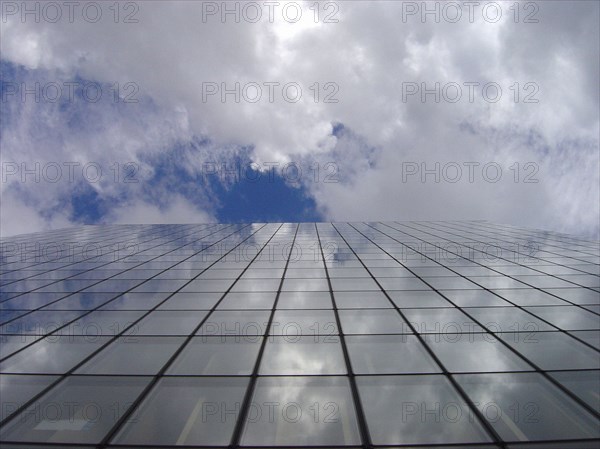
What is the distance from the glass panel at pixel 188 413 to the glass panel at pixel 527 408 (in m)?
4.59

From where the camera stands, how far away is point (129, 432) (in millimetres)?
5965

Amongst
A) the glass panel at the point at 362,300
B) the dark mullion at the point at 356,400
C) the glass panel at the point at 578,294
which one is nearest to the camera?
the dark mullion at the point at 356,400

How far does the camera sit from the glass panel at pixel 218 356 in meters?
7.68

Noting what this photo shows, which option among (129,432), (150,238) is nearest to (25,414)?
(129,432)

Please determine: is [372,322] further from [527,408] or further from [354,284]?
[527,408]

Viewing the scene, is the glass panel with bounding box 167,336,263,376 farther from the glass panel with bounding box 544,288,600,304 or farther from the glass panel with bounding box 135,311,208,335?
the glass panel with bounding box 544,288,600,304

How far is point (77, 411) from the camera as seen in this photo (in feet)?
21.3

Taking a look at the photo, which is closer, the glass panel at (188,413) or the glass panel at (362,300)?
the glass panel at (188,413)

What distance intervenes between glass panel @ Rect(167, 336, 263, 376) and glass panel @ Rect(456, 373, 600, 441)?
15.1 ft

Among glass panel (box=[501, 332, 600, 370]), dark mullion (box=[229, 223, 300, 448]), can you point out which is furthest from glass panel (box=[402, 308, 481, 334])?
dark mullion (box=[229, 223, 300, 448])

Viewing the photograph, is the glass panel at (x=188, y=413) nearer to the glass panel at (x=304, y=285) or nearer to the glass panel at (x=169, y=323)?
the glass panel at (x=169, y=323)

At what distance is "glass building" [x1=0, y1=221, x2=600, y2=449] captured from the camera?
6.02m

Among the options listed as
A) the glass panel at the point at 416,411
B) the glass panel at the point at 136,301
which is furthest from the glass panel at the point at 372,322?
the glass panel at the point at 136,301

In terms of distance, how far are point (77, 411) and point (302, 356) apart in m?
4.50
